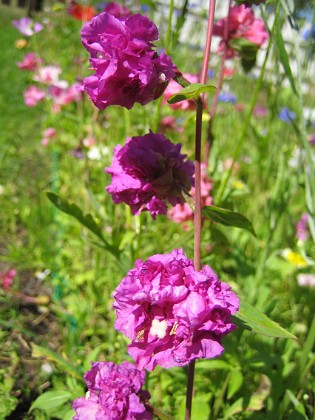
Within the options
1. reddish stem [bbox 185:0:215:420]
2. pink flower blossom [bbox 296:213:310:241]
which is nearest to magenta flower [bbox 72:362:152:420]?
reddish stem [bbox 185:0:215:420]

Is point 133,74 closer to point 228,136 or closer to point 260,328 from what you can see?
point 260,328

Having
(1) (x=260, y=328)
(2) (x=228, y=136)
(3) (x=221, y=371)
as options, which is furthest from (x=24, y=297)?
(2) (x=228, y=136)

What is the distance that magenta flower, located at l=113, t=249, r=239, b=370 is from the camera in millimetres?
486

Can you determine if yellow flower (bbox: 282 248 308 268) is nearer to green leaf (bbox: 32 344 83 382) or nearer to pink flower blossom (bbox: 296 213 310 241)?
pink flower blossom (bbox: 296 213 310 241)

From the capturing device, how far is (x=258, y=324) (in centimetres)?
59

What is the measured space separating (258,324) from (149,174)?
9.5 inches

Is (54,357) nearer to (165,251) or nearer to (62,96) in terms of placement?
(165,251)

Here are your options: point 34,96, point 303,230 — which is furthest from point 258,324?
point 34,96

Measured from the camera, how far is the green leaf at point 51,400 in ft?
2.55

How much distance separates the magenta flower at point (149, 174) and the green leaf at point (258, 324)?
0.59ft

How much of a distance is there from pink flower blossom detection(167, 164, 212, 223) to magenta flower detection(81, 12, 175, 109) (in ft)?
1.51

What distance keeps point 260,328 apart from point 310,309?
740 mm

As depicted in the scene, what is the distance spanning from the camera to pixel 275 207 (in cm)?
120

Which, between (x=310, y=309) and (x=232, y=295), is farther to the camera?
(x=310, y=309)
